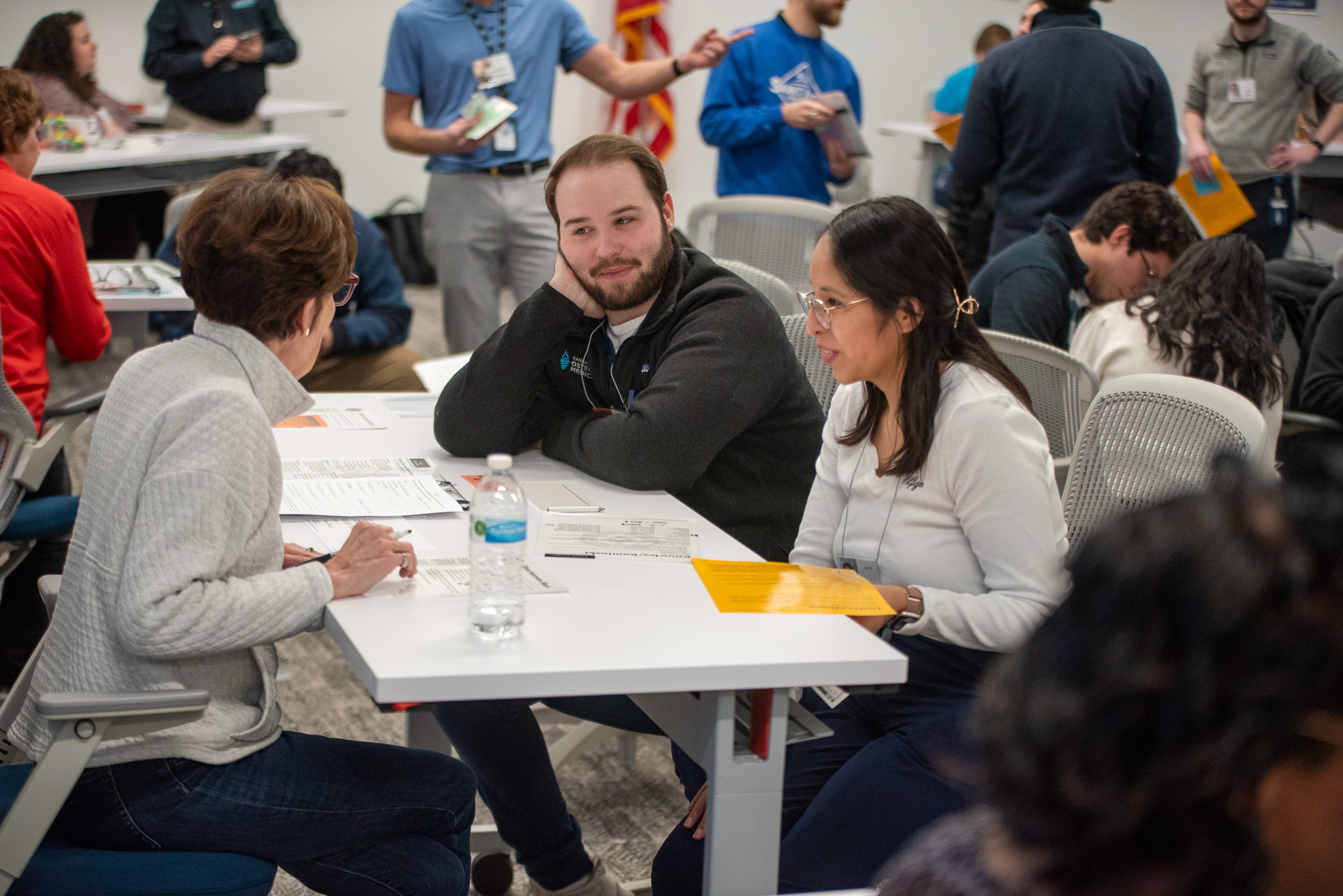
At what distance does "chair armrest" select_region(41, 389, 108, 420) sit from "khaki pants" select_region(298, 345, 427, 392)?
2.65 ft

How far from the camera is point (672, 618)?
1.44 m

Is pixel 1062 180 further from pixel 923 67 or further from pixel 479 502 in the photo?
pixel 923 67

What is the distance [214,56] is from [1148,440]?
16.3 feet

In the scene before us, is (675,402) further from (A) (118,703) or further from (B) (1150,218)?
(B) (1150,218)

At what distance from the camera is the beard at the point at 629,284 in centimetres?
214

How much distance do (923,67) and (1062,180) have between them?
4.67m

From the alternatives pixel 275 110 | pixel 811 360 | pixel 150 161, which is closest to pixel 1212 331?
pixel 811 360

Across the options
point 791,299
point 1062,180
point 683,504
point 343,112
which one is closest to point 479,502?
point 683,504

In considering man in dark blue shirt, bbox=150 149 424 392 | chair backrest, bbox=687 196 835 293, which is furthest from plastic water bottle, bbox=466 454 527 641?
chair backrest, bbox=687 196 835 293

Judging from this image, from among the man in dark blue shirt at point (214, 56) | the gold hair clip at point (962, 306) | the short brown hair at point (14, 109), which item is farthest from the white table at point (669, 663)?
the man in dark blue shirt at point (214, 56)

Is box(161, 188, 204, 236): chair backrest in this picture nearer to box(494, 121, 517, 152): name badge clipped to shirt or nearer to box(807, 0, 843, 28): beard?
box(494, 121, 517, 152): name badge clipped to shirt

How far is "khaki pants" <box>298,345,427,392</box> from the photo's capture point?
330 cm

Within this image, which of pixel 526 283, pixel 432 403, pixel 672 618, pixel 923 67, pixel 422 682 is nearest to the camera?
pixel 422 682

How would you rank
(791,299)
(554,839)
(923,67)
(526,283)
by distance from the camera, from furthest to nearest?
1. (923,67)
2. (526,283)
3. (791,299)
4. (554,839)
